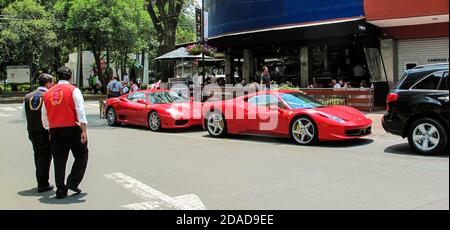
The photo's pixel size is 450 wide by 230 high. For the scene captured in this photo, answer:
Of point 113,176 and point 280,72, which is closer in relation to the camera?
point 113,176

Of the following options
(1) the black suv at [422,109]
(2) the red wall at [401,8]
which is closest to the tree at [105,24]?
(2) the red wall at [401,8]

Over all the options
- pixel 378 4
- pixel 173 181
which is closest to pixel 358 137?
pixel 173 181

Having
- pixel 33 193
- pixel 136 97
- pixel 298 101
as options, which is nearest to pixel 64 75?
pixel 33 193

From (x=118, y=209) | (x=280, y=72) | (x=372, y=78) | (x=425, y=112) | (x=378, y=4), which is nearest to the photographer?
(x=118, y=209)

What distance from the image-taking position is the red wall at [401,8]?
15484 mm

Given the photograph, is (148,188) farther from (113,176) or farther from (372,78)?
(372,78)

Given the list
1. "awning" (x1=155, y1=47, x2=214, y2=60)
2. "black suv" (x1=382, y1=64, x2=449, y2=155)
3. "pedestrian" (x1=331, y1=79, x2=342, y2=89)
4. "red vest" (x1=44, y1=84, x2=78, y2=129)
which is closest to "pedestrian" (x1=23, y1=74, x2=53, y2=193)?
"red vest" (x1=44, y1=84, x2=78, y2=129)

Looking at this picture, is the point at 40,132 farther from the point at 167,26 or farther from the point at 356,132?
the point at 167,26

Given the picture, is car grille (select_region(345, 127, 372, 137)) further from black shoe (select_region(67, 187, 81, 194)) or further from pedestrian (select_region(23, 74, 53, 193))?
pedestrian (select_region(23, 74, 53, 193))

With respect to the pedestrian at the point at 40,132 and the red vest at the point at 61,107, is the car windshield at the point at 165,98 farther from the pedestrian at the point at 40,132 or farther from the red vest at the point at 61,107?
the red vest at the point at 61,107

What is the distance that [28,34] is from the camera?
34.2m

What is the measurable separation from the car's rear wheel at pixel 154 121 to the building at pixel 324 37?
25.5ft

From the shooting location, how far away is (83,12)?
32344 mm

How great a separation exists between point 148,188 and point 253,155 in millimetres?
3046
